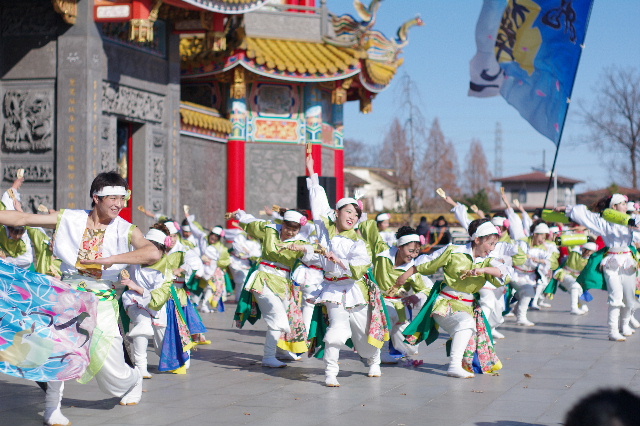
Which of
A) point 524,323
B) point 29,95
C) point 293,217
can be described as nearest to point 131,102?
point 29,95

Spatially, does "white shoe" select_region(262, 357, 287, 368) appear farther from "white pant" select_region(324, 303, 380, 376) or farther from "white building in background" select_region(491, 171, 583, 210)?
"white building in background" select_region(491, 171, 583, 210)

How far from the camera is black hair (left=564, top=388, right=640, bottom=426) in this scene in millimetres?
2754

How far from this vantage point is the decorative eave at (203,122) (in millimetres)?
20578

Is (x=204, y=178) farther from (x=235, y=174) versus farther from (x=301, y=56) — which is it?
(x=301, y=56)

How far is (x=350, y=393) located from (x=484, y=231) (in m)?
2.07

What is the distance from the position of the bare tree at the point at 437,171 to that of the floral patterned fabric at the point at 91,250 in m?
38.6

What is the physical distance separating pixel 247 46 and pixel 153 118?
3925 millimetres

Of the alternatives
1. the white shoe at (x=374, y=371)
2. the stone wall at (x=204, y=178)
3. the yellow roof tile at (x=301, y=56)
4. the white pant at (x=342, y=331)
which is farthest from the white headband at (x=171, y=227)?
the yellow roof tile at (x=301, y=56)

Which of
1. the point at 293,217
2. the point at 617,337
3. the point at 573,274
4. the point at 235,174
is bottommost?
the point at 617,337

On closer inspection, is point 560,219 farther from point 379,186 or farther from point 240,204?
point 379,186

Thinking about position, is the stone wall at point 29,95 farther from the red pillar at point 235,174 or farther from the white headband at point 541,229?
the white headband at point 541,229

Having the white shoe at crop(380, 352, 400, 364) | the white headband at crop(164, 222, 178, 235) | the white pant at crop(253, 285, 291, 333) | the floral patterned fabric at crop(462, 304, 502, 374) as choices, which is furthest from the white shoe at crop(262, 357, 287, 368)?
the white headband at crop(164, 222, 178, 235)

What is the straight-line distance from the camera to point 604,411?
109 inches

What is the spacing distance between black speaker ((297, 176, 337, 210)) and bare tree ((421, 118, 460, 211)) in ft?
99.1
